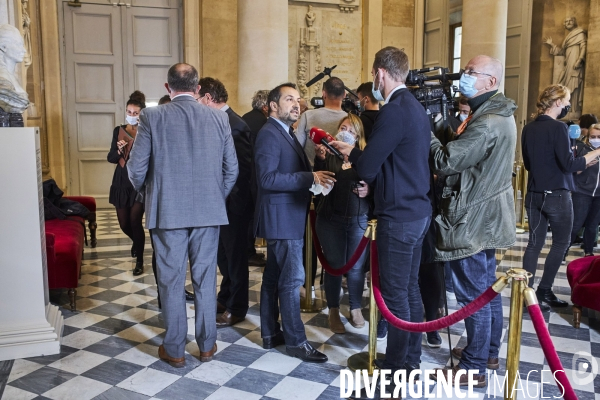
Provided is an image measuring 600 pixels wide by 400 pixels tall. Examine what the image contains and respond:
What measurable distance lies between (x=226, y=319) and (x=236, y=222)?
78 centimetres

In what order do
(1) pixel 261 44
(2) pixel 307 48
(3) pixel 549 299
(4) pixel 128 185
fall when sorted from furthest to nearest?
(2) pixel 307 48 → (1) pixel 261 44 → (4) pixel 128 185 → (3) pixel 549 299

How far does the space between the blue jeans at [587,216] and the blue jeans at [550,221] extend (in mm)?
1911

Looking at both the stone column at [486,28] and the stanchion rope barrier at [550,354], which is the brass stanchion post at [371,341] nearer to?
the stanchion rope barrier at [550,354]

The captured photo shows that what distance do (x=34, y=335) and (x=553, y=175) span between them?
161 inches

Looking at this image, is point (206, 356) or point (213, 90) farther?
point (213, 90)

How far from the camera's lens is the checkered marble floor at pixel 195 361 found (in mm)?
3340

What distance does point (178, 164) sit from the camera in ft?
11.6

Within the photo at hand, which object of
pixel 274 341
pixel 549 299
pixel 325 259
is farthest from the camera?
pixel 549 299

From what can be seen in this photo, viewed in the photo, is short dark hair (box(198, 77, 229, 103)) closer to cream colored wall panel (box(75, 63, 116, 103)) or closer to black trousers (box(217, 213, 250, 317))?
black trousers (box(217, 213, 250, 317))

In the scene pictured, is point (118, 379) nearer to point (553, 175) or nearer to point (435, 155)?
point (435, 155)

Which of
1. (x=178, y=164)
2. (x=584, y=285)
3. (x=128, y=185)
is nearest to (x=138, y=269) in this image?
(x=128, y=185)

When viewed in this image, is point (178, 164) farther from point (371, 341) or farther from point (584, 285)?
point (584, 285)

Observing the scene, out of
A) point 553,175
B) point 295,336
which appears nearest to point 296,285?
point 295,336

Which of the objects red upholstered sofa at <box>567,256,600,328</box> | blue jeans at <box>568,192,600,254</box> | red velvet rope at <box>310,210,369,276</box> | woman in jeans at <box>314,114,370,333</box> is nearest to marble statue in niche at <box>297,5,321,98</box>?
blue jeans at <box>568,192,600,254</box>
